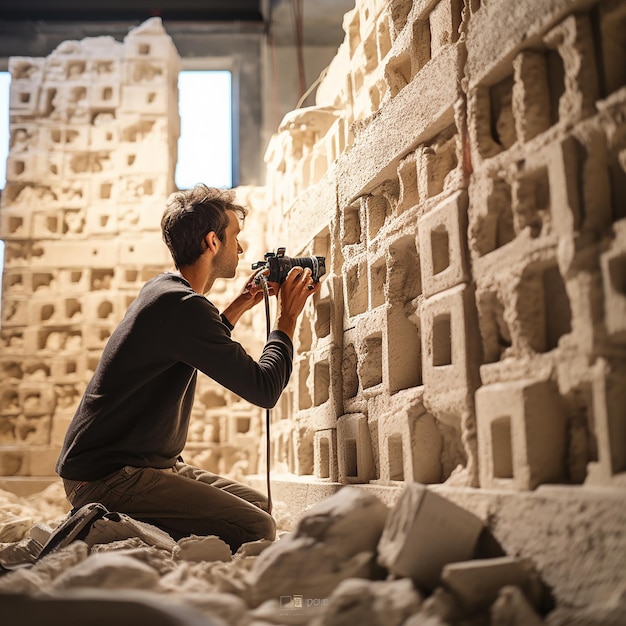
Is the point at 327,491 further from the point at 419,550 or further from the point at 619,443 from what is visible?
the point at 619,443

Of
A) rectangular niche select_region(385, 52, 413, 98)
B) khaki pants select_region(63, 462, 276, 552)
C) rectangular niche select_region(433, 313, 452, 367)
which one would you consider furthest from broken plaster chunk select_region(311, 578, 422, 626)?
rectangular niche select_region(385, 52, 413, 98)

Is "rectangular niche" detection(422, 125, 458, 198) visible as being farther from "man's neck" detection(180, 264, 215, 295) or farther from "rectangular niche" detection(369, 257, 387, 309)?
"man's neck" detection(180, 264, 215, 295)

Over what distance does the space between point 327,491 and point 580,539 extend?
62.4 inches

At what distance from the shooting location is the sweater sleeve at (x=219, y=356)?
274cm

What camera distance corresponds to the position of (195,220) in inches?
126

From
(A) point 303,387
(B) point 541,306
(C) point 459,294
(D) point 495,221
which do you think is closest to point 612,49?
(D) point 495,221

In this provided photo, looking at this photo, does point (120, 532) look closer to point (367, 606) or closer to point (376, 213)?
point (367, 606)

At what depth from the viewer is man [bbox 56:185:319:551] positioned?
277 cm

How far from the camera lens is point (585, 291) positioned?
5.78 ft

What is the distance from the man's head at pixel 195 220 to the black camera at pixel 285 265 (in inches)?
8.9

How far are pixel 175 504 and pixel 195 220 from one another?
1152mm

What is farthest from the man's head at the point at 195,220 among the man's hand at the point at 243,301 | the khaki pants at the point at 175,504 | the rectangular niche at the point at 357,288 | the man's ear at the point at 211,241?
the khaki pants at the point at 175,504

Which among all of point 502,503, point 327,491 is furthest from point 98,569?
point 327,491

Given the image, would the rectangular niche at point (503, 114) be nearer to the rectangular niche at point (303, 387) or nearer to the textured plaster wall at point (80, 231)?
the rectangular niche at point (303, 387)
